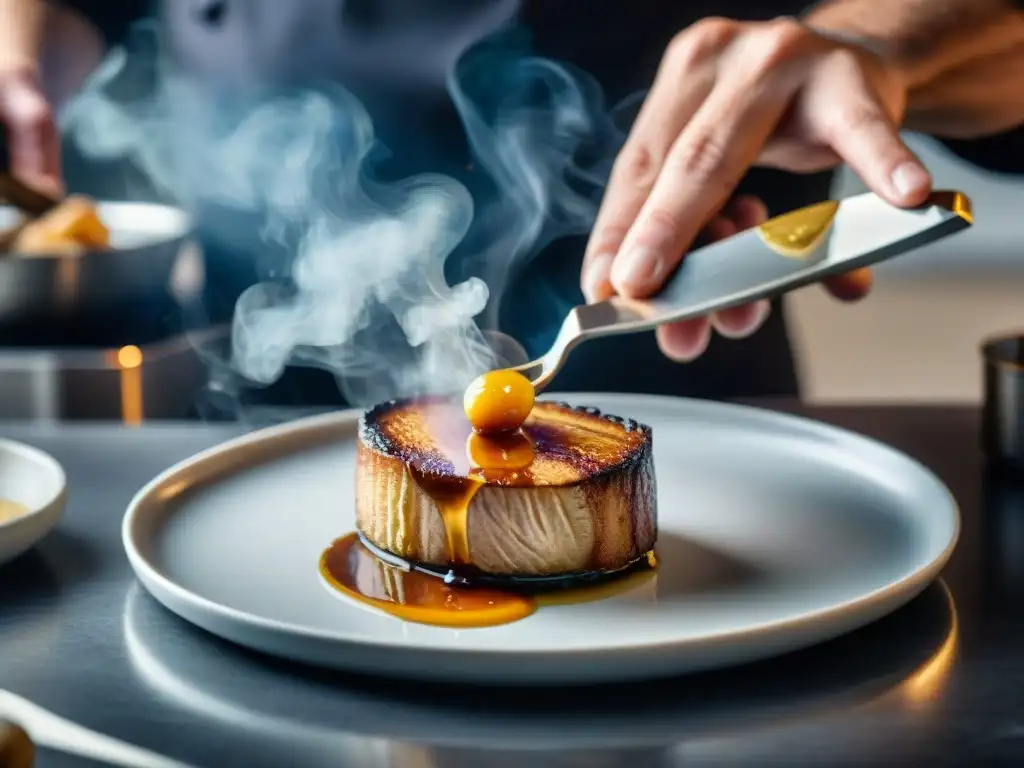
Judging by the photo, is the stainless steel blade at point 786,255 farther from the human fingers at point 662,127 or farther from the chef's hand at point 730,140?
the human fingers at point 662,127

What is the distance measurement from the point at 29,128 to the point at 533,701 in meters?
2.37

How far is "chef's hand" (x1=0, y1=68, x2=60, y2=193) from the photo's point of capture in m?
3.02

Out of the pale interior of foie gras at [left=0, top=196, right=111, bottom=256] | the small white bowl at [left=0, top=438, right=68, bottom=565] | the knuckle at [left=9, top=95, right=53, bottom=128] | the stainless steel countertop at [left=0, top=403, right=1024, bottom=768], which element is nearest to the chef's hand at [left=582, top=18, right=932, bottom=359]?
the stainless steel countertop at [left=0, top=403, right=1024, bottom=768]

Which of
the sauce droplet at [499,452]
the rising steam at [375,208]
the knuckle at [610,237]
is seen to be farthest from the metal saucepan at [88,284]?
the sauce droplet at [499,452]

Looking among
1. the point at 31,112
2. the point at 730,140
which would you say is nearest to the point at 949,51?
the point at 730,140

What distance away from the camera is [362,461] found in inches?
64.1

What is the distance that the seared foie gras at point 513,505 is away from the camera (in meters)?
1.49

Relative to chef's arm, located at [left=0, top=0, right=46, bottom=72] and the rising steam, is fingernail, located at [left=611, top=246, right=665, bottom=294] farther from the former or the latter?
chef's arm, located at [left=0, top=0, right=46, bottom=72]

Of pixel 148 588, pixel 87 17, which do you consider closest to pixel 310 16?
pixel 87 17

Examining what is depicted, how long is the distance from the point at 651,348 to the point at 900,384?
3961mm

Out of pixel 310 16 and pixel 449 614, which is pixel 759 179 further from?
pixel 449 614

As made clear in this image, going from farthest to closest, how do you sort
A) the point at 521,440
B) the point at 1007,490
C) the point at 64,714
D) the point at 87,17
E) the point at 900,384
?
the point at 900,384, the point at 87,17, the point at 1007,490, the point at 521,440, the point at 64,714

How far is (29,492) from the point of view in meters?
1.71

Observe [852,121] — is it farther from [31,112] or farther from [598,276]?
[31,112]
